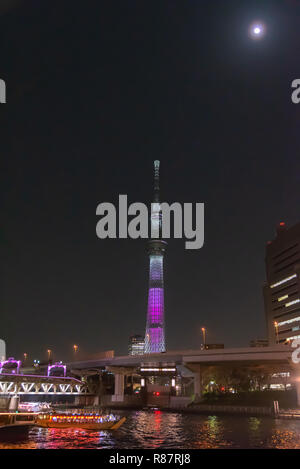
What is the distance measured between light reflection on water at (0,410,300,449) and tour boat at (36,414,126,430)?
1211 millimetres

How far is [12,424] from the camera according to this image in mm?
59625

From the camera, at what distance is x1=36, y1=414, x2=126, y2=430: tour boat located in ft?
198

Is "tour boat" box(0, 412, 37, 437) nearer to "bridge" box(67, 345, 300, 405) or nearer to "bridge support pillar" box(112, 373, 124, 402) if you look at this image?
"bridge" box(67, 345, 300, 405)

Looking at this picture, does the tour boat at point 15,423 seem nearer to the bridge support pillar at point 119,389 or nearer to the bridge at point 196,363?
the bridge at point 196,363

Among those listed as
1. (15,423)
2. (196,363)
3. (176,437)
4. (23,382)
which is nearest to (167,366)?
(196,363)

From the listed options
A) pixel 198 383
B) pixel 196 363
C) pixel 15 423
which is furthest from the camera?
pixel 198 383

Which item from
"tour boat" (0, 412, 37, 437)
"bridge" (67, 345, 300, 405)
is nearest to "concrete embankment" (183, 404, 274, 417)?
"bridge" (67, 345, 300, 405)

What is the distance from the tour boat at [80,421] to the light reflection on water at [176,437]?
121 cm

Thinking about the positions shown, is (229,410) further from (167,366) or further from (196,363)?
(167,366)

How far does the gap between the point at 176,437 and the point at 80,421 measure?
17.0 meters

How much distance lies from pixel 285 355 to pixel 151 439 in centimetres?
4346

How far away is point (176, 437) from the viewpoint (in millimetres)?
→ 50562

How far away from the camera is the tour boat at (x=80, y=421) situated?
60.3m
